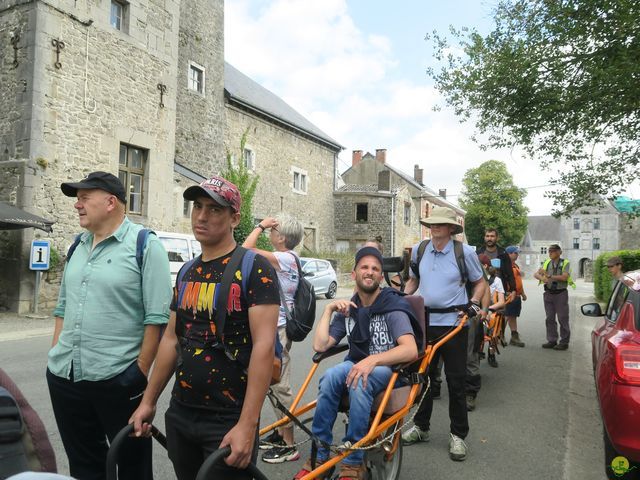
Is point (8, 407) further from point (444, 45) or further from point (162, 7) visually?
point (162, 7)

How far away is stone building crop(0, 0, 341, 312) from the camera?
13.0 metres

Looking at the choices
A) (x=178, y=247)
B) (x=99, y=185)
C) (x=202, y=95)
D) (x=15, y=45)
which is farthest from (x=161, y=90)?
(x=99, y=185)

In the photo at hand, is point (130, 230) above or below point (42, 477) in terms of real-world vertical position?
above

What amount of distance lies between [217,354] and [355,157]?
164 ft

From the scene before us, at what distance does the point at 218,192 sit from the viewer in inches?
89.8

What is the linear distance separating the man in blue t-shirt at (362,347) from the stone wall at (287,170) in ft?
70.4

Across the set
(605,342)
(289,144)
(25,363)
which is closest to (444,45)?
Result: (605,342)

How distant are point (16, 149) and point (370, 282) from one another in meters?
12.7

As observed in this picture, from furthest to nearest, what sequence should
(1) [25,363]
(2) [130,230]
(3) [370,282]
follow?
1. (1) [25,363]
2. (3) [370,282]
3. (2) [130,230]

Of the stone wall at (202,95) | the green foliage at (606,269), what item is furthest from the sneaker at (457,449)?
the stone wall at (202,95)

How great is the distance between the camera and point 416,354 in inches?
136

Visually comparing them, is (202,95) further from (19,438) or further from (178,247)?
(19,438)

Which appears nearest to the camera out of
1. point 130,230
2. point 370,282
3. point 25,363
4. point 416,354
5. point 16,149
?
point 130,230

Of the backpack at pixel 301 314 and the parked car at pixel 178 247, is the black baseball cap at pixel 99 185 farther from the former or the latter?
the parked car at pixel 178 247
